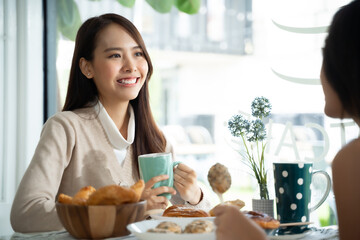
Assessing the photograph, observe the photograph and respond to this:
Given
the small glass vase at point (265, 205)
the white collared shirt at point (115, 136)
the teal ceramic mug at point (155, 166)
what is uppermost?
the white collared shirt at point (115, 136)

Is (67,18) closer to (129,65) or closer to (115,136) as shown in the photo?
(129,65)

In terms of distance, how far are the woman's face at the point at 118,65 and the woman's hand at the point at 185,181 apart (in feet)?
1.21

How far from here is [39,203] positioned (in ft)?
3.96

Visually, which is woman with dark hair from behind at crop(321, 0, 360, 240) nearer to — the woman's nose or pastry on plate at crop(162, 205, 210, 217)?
pastry on plate at crop(162, 205, 210, 217)

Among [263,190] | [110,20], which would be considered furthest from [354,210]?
[110,20]

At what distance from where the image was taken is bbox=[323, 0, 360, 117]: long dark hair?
0.83 m

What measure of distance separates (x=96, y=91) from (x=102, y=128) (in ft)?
0.63

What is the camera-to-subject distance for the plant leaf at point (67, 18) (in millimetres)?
2701

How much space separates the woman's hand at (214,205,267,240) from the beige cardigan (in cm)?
55

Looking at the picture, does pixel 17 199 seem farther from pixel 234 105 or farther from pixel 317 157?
pixel 234 105

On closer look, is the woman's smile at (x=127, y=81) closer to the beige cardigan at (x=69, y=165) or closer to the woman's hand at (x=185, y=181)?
the beige cardigan at (x=69, y=165)

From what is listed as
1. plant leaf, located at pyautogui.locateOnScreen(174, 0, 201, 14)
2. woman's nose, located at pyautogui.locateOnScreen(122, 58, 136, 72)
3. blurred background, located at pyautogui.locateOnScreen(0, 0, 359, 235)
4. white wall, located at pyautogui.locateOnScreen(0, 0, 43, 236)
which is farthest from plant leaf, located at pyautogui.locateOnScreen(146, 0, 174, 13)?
woman's nose, located at pyautogui.locateOnScreen(122, 58, 136, 72)

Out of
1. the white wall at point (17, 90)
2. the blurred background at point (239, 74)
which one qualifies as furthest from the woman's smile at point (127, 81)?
the white wall at point (17, 90)

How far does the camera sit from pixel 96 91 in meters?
1.66
